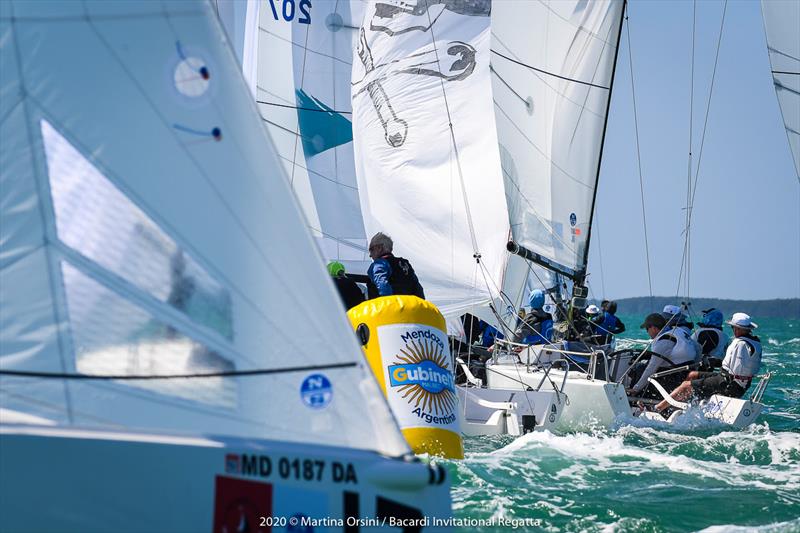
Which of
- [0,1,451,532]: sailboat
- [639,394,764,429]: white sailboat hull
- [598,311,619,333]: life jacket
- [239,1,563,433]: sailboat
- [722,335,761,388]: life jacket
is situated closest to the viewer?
[0,1,451,532]: sailboat

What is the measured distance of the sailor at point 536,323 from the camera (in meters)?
11.6

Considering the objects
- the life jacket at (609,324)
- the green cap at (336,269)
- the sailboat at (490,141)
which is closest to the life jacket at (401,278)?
the green cap at (336,269)

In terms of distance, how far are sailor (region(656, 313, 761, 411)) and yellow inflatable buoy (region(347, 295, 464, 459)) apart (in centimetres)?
423

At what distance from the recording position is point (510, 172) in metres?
11.2

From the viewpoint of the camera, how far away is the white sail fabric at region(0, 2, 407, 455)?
11.1ft

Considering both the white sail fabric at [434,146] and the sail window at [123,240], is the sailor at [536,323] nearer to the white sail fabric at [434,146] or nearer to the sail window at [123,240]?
the white sail fabric at [434,146]

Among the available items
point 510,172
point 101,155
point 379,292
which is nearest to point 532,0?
point 510,172

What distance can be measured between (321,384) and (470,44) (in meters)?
8.25

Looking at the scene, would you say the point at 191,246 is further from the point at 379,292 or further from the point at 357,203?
the point at 357,203

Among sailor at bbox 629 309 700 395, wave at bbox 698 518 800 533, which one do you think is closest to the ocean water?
wave at bbox 698 518 800 533

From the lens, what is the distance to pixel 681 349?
31.8 ft

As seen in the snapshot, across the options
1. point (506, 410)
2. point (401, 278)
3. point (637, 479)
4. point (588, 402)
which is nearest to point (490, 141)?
point (588, 402)

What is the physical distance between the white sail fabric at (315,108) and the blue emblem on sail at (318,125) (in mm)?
14

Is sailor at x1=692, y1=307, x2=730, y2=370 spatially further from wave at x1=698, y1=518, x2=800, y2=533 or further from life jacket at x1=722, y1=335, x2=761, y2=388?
wave at x1=698, y1=518, x2=800, y2=533
